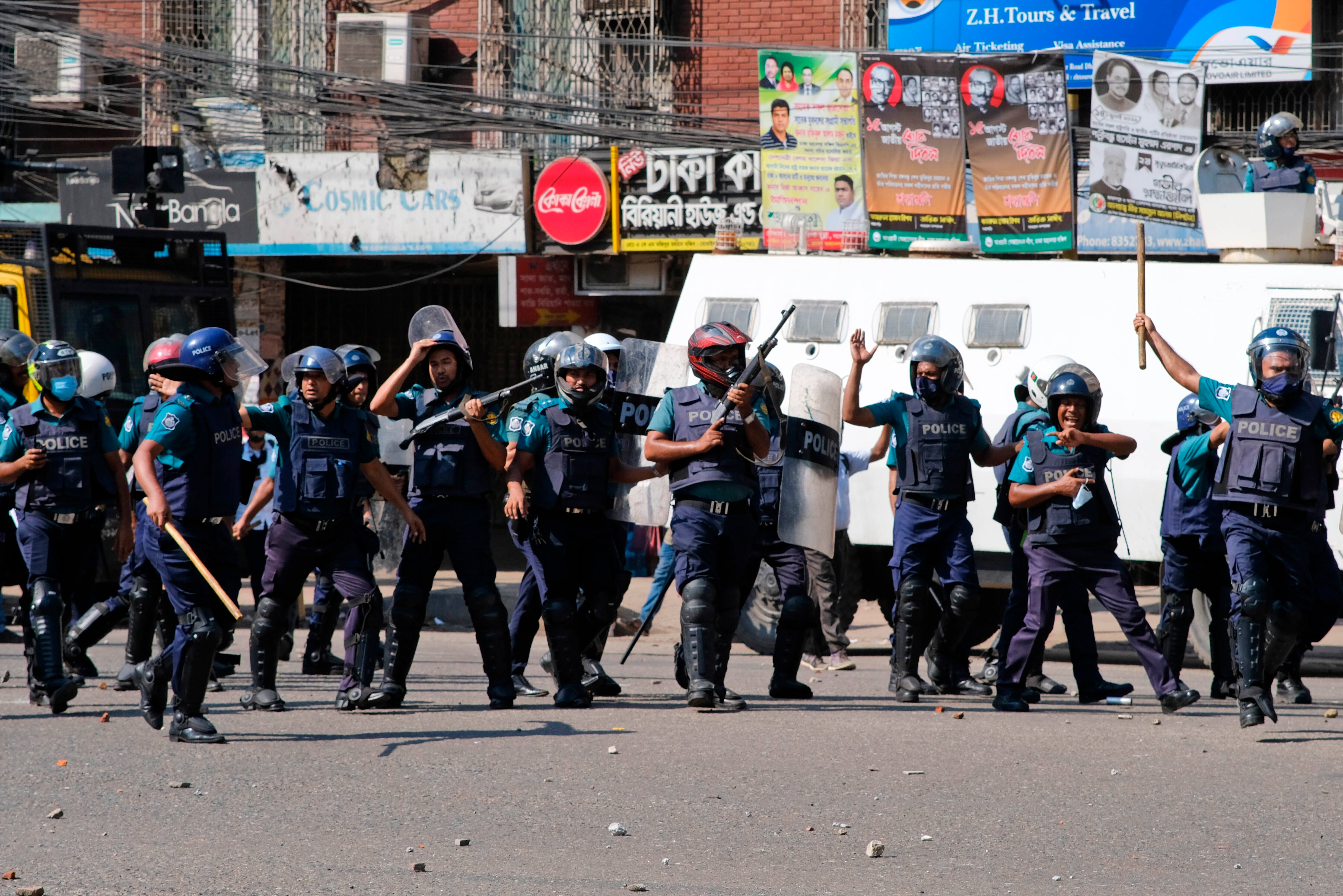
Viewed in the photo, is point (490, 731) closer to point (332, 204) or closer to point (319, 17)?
point (332, 204)

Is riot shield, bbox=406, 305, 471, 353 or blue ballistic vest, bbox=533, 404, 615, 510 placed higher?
riot shield, bbox=406, 305, 471, 353

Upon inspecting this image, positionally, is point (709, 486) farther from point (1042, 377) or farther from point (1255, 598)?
point (1255, 598)

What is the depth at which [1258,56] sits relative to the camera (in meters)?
17.5

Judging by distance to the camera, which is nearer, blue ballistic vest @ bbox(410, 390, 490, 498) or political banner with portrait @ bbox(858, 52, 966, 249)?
blue ballistic vest @ bbox(410, 390, 490, 498)

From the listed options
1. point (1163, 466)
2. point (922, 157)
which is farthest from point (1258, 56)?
point (1163, 466)

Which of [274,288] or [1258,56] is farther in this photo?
[274,288]

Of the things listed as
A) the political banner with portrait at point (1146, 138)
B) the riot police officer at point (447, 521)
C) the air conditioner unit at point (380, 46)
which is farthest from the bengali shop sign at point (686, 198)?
the riot police officer at point (447, 521)

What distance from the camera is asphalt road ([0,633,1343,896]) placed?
17.1 feet

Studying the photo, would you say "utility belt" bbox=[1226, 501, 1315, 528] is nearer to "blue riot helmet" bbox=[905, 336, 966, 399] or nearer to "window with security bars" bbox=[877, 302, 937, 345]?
"blue riot helmet" bbox=[905, 336, 966, 399]

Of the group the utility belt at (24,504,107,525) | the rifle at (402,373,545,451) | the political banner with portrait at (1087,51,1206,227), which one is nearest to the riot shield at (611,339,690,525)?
the rifle at (402,373,545,451)

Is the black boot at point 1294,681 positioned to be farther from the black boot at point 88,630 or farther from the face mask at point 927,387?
the black boot at point 88,630

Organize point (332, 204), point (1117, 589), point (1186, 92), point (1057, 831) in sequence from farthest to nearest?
point (332, 204) < point (1186, 92) < point (1117, 589) < point (1057, 831)

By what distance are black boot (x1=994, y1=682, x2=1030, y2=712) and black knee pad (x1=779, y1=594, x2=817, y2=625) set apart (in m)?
1.05

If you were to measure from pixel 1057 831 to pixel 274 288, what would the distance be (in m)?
16.8
